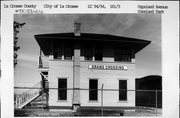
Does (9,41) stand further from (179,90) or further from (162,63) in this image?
(179,90)

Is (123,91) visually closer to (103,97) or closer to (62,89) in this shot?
(103,97)

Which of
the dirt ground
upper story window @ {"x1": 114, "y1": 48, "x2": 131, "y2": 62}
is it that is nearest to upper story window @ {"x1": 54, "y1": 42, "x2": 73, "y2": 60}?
upper story window @ {"x1": 114, "y1": 48, "x2": 131, "y2": 62}

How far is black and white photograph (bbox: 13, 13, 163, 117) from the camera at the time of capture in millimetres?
3566

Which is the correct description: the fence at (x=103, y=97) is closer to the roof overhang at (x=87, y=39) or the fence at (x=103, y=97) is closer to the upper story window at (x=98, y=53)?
the upper story window at (x=98, y=53)

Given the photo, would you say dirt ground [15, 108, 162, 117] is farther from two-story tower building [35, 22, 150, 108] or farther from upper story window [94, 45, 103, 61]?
upper story window [94, 45, 103, 61]

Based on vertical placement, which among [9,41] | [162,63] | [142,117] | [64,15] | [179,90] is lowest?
[142,117]

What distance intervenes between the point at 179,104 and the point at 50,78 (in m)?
1.61

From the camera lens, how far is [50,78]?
368 centimetres

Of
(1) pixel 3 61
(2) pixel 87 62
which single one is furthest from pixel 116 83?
(1) pixel 3 61

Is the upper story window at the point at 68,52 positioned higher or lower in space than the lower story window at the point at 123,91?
higher

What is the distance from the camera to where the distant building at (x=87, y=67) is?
12.0ft

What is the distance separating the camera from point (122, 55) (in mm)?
3725

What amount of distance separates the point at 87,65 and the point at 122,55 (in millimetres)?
468

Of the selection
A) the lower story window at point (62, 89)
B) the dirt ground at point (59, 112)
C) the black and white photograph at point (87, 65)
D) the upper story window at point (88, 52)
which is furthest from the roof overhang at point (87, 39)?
the dirt ground at point (59, 112)
